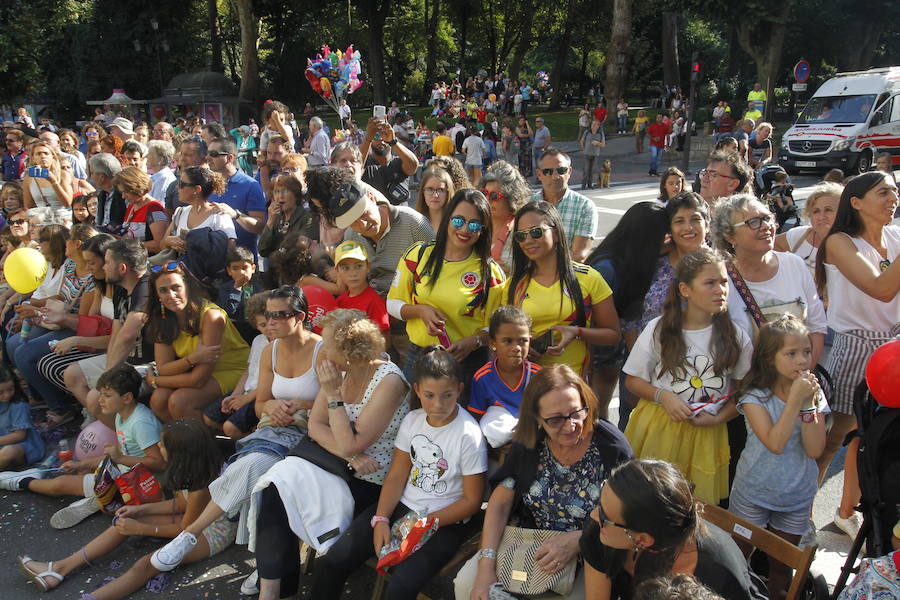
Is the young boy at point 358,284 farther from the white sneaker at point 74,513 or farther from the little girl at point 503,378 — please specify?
the white sneaker at point 74,513

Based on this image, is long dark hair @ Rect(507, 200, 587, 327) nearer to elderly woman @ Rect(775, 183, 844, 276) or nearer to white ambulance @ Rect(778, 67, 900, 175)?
elderly woman @ Rect(775, 183, 844, 276)

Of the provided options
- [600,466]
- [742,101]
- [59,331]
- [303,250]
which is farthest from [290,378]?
[742,101]

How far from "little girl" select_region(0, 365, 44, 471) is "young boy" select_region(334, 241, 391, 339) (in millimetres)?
2719

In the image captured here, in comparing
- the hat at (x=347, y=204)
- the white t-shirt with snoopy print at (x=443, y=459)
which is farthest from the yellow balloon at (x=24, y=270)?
the white t-shirt with snoopy print at (x=443, y=459)

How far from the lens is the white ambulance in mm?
16844

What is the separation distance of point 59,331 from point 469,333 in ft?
12.6

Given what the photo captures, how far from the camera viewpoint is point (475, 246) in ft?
13.1

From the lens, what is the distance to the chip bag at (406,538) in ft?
10.2

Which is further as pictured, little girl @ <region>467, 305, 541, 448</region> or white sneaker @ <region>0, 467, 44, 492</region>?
white sneaker @ <region>0, 467, 44, 492</region>

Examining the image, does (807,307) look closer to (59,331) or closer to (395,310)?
(395,310)

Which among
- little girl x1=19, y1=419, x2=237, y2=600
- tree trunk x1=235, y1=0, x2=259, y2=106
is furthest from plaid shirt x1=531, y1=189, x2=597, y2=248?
tree trunk x1=235, y1=0, x2=259, y2=106

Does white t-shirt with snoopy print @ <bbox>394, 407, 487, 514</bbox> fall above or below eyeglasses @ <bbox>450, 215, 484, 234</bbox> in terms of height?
below

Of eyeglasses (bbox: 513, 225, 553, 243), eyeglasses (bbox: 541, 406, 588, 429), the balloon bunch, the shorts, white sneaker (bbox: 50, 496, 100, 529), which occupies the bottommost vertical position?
white sneaker (bbox: 50, 496, 100, 529)

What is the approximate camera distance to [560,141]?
26328mm
